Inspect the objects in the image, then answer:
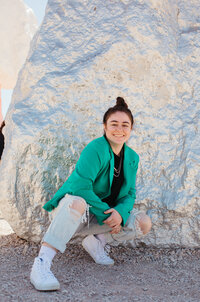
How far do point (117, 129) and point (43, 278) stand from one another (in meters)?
0.80

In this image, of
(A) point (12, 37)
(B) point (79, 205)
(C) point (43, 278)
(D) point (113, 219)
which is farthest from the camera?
(A) point (12, 37)

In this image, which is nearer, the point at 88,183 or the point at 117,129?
the point at 88,183

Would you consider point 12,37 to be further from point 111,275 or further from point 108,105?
point 111,275

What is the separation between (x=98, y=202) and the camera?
1.69 metres

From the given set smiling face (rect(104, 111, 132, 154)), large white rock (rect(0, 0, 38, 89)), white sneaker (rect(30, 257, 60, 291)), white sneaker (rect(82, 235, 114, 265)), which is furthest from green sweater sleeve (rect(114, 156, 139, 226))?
large white rock (rect(0, 0, 38, 89))

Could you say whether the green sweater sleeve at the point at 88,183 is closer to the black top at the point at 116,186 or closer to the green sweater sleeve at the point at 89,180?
the green sweater sleeve at the point at 89,180

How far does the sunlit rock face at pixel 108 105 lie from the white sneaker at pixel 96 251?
35 centimetres

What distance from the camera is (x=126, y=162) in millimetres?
1867

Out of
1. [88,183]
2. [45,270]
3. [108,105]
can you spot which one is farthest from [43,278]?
[108,105]

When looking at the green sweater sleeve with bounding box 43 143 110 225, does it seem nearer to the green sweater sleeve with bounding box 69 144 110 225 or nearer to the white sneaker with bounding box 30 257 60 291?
the green sweater sleeve with bounding box 69 144 110 225

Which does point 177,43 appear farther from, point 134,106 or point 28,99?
point 28,99

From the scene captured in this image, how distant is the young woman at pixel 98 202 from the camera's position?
1.58 m

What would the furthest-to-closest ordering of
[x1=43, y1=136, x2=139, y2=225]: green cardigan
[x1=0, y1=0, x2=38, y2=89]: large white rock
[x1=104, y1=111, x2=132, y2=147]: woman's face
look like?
[x1=0, y1=0, x2=38, y2=89]: large white rock < [x1=104, y1=111, x2=132, y2=147]: woman's face < [x1=43, y1=136, x2=139, y2=225]: green cardigan

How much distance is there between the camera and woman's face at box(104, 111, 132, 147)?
1827 mm
